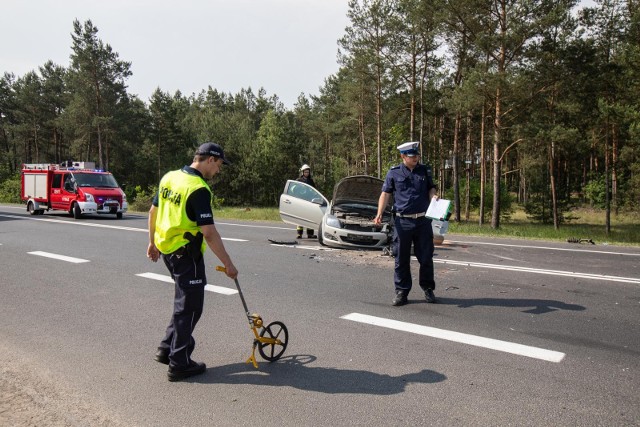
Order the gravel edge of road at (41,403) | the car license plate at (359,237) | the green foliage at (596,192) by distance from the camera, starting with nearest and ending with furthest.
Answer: the gravel edge of road at (41,403)
the car license plate at (359,237)
the green foliage at (596,192)

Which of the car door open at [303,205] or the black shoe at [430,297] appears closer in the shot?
the black shoe at [430,297]

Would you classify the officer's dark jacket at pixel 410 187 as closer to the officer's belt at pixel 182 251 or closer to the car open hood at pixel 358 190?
the officer's belt at pixel 182 251

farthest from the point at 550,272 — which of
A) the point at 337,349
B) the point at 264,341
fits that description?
the point at 264,341

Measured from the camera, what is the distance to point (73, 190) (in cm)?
1977

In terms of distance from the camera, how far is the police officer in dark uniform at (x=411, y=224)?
6.02 meters

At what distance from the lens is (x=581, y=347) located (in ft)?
14.4

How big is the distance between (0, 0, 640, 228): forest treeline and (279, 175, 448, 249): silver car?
1455 cm

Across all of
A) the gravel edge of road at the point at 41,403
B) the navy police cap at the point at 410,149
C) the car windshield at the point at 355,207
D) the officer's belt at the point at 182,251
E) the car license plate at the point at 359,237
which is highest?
the navy police cap at the point at 410,149

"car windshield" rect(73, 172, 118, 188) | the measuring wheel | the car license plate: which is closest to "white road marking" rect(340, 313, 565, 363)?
the measuring wheel

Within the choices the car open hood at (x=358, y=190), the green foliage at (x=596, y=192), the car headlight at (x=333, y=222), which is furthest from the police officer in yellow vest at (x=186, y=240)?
the green foliage at (x=596, y=192)

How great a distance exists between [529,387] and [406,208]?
2879mm

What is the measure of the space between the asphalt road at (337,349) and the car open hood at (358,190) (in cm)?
314

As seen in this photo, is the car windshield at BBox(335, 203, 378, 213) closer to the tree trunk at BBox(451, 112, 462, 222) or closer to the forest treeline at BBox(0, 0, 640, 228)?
the forest treeline at BBox(0, 0, 640, 228)

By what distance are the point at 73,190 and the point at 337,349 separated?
18.7 metres
